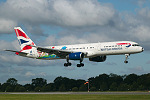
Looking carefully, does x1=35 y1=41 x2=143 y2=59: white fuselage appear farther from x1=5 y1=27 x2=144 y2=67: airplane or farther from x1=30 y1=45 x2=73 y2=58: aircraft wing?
x1=30 y1=45 x2=73 y2=58: aircraft wing

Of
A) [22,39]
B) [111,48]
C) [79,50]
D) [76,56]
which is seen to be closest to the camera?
[111,48]

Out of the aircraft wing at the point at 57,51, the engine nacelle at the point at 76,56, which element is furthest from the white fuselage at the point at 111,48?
the aircraft wing at the point at 57,51

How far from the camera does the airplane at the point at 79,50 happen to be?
240 feet

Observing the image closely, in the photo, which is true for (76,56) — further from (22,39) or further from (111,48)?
(22,39)

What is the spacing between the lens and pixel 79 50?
79.5 metres

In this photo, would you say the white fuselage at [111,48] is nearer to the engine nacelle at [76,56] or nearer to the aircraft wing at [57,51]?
the engine nacelle at [76,56]

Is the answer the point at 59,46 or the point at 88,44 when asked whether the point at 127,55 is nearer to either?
the point at 88,44

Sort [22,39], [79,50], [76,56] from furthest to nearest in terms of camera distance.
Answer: [22,39] < [79,50] < [76,56]

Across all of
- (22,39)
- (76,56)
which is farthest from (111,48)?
(22,39)

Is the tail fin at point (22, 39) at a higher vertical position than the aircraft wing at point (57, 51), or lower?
higher

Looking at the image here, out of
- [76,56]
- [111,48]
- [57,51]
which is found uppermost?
[57,51]

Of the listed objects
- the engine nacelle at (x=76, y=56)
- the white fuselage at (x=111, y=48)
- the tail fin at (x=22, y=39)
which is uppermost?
the tail fin at (x=22, y=39)

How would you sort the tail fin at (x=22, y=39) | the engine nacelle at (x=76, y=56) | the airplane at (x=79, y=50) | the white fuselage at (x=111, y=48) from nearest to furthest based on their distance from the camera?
the white fuselage at (x=111, y=48) < the airplane at (x=79, y=50) < the engine nacelle at (x=76, y=56) < the tail fin at (x=22, y=39)

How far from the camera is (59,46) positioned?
3364 inches
